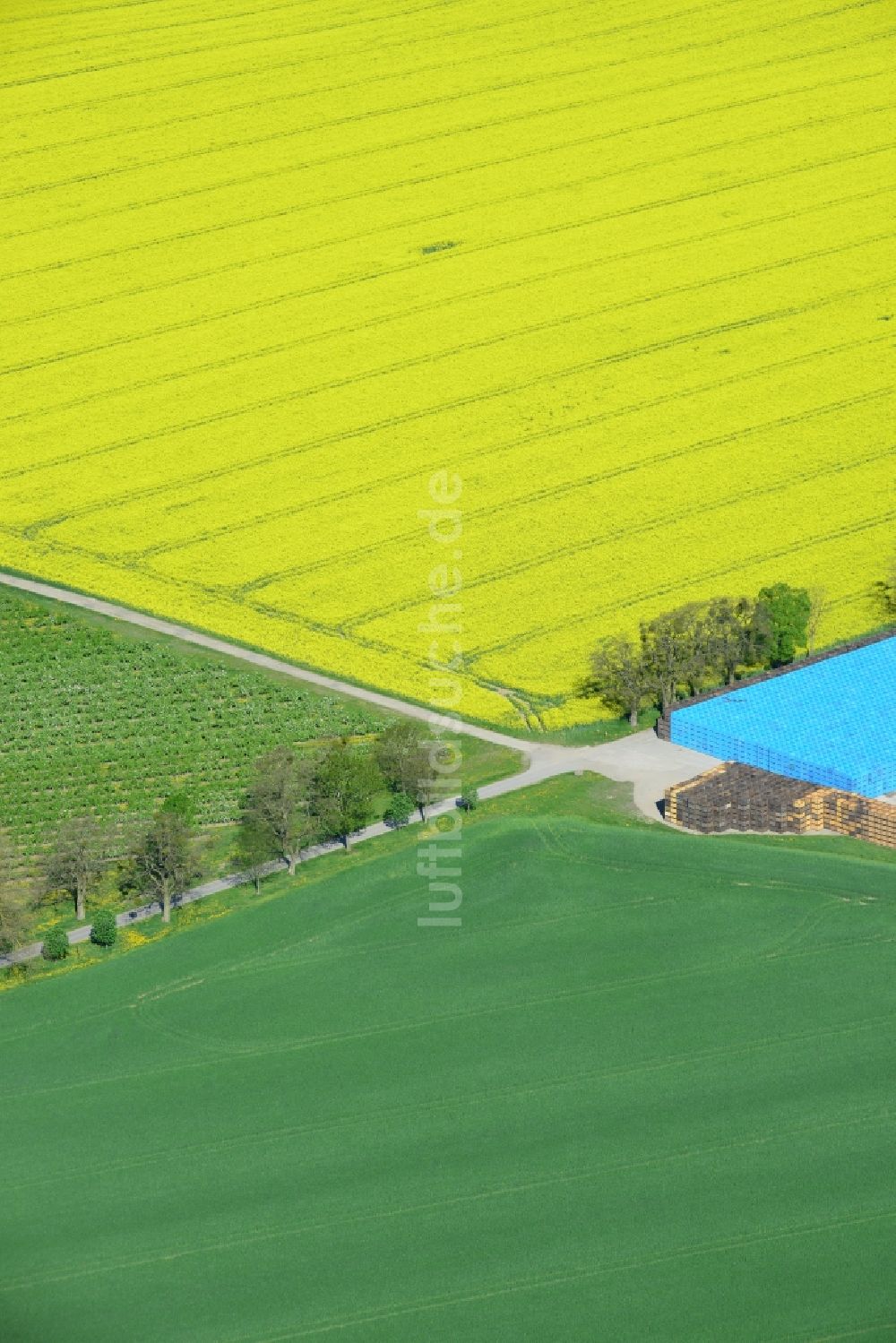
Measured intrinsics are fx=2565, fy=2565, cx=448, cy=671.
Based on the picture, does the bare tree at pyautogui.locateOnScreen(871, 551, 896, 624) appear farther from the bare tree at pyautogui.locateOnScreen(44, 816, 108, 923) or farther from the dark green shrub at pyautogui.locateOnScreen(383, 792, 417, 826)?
the bare tree at pyautogui.locateOnScreen(44, 816, 108, 923)

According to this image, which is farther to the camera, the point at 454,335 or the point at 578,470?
the point at 454,335

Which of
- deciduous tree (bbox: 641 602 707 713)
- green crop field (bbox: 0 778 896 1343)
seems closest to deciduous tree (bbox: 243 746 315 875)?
green crop field (bbox: 0 778 896 1343)

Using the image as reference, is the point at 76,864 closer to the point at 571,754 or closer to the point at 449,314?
the point at 571,754

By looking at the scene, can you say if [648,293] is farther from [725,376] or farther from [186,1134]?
[186,1134]

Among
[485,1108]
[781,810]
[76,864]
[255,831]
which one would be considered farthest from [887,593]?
[485,1108]

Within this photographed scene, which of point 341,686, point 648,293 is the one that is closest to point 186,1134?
point 341,686

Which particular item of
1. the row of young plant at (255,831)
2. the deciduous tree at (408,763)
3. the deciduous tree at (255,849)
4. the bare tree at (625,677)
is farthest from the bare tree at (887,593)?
the deciduous tree at (255,849)
